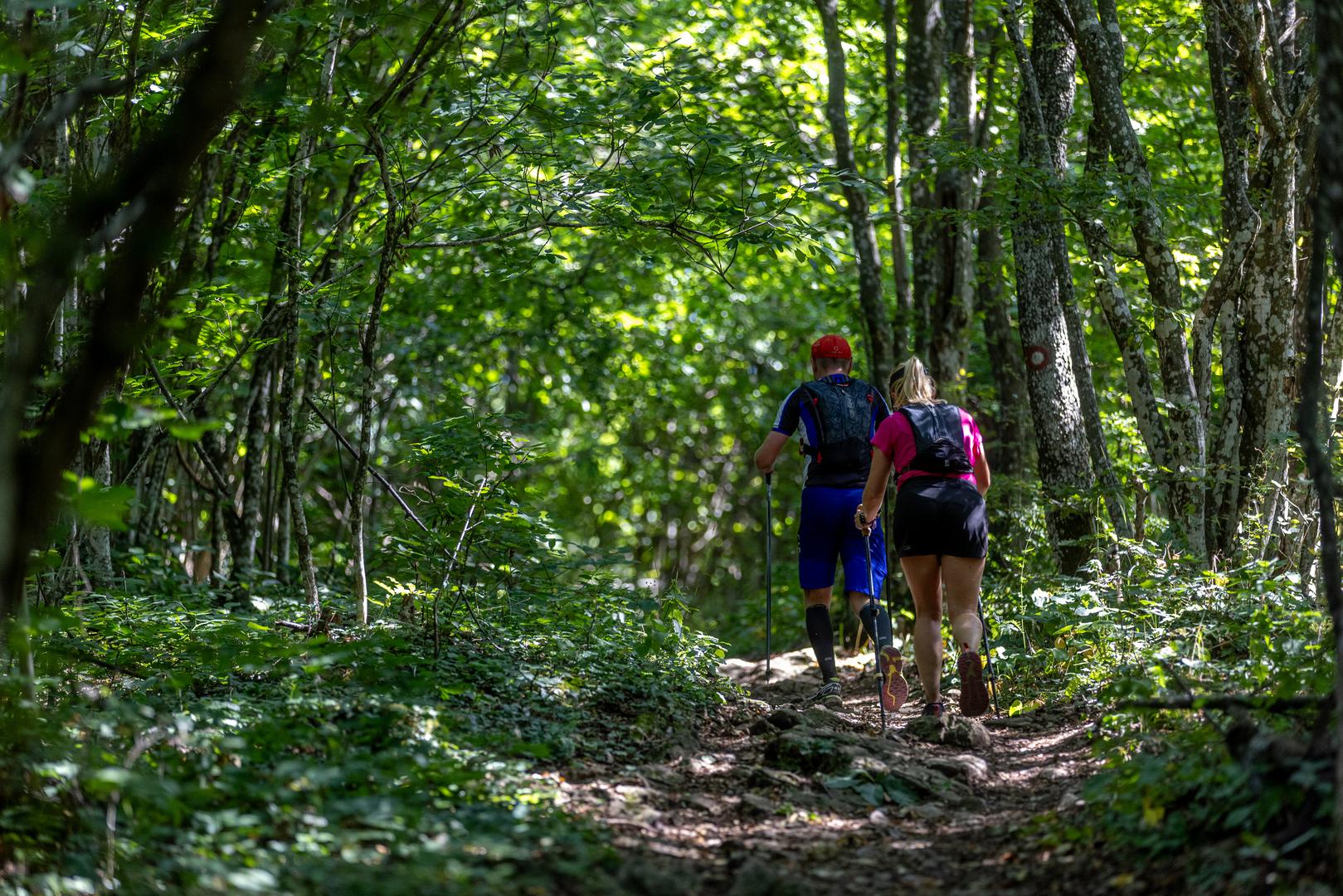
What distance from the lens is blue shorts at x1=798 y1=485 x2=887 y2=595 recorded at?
745 cm

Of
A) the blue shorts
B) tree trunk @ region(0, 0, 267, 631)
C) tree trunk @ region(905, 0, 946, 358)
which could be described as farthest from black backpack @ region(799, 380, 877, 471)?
tree trunk @ region(0, 0, 267, 631)

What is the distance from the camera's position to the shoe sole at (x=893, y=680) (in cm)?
655

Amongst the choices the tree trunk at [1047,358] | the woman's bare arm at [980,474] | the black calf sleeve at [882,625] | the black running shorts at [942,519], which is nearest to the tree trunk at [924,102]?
the tree trunk at [1047,358]

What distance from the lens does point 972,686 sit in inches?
249

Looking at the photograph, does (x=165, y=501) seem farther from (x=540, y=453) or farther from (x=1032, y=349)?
(x=1032, y=349)

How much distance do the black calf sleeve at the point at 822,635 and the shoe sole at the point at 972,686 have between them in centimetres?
117

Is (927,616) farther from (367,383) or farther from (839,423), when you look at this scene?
(367,383)

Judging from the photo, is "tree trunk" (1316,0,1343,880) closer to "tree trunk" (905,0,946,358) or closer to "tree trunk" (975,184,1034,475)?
"tree trunk" (905,0,946,358)

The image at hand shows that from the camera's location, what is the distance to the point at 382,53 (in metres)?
8.49

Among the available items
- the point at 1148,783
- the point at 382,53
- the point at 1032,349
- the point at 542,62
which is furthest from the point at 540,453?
the point at 1148,783

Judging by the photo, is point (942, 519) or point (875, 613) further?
point (875, 613)

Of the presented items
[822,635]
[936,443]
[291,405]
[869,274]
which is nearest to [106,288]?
[291,405]

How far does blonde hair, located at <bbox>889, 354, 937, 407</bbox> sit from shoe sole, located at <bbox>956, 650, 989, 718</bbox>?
4.87 ft

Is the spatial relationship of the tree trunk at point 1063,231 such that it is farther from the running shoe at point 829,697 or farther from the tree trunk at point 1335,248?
the tree trunk at point 1335,248
